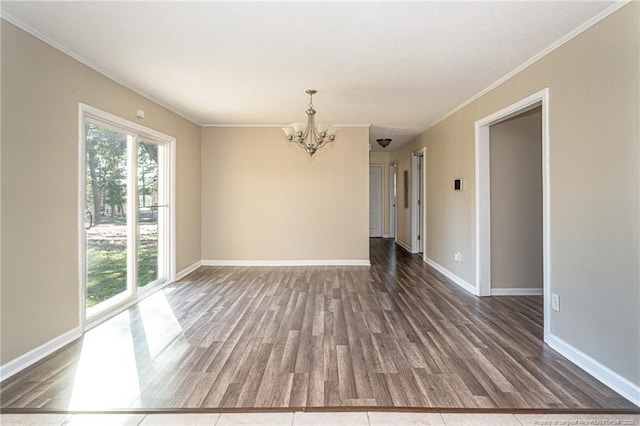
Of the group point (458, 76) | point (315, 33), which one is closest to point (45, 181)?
point (315, 33)

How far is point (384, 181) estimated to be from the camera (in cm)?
983

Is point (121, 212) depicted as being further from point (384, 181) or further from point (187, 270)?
point (384, 181)

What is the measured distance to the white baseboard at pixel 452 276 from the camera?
4340mm

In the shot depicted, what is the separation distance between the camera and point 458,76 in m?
3.46

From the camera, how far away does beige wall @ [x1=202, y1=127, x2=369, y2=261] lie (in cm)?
596

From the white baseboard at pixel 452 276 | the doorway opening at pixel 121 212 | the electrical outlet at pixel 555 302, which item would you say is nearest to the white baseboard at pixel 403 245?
the white baseboard at pixel 452 276

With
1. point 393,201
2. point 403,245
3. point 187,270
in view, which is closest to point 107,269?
point 187,270

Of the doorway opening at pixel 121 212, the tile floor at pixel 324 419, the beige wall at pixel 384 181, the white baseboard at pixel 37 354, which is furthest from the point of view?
the beige wall at pixel 384 181

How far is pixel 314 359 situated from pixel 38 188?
8.07ft

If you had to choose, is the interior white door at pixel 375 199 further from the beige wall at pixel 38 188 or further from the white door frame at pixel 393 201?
the beige wall at pixel 38 188

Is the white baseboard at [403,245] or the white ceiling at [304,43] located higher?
the white ceiling at [304,43]

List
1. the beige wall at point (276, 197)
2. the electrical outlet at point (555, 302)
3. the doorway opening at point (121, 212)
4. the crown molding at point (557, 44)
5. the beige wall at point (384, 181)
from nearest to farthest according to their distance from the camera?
A: the crown molding at point (557, 44), the electrical outlet at point (555, 302), the doorway opening at point (121, 212), the beige wall at point (276, 197), the beige wall at point (384, 181)

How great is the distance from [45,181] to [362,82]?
9.82 feet

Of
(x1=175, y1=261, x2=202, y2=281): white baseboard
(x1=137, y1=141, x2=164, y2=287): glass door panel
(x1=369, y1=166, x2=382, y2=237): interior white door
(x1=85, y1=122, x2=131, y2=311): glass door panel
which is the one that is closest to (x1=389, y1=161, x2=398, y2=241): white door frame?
(x1=369, y1=166, x2=382, y2=237): interior white door
